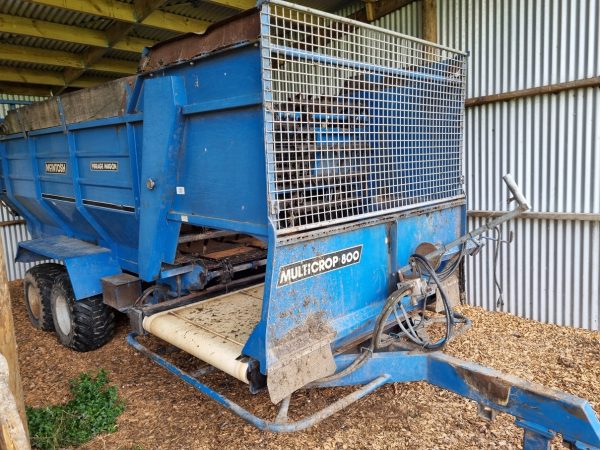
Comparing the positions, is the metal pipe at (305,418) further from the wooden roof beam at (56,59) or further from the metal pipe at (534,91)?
the wooden roof beam at (56,59)

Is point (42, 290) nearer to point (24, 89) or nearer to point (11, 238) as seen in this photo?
point (11, 238)

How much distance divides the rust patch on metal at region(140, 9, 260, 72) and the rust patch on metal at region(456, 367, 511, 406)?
2103 mm

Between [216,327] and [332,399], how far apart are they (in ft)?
3.88

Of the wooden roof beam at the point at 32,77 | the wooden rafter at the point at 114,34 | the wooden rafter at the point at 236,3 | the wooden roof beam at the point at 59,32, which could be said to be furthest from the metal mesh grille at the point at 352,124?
the wooden roof beam at the point at 32,77

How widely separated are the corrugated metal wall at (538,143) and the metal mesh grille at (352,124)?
6.14 ft

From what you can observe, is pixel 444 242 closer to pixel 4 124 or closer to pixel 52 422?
pixel 52 422

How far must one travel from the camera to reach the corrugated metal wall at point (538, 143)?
462cm

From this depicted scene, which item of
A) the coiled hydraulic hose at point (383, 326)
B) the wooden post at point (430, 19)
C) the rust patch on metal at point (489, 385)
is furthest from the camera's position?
the wooden post at point (430, 19)

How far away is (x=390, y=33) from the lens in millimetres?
2764

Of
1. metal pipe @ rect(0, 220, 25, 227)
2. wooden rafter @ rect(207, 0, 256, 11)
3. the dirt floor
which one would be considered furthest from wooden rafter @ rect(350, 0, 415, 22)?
metal pipe @ rect(0, 220, 25, 227)

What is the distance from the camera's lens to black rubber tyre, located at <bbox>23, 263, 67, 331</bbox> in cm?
498

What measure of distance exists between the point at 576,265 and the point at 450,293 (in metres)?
2.42

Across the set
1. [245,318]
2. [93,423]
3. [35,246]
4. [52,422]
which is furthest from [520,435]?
[35,246]

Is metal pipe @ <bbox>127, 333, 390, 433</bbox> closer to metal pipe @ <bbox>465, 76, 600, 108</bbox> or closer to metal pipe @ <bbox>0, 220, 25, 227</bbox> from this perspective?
metal pipe @ <bbox>465, 76, 600, 108</bbox>
